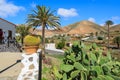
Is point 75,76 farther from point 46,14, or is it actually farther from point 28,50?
point 46,14

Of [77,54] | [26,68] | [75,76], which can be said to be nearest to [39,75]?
[26,68]

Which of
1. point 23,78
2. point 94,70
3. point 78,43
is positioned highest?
point 78,43

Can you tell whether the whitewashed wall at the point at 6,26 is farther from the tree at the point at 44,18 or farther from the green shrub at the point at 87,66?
the green shrub at the point at 87,66

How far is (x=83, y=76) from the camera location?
4.97m

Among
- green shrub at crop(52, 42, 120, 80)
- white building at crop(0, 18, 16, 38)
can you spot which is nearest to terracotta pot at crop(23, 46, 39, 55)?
green shrub at crop(52, 42, 120, 80)

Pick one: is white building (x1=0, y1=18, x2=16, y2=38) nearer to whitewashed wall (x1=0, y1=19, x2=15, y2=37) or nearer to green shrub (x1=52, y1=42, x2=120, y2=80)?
whitewashed wall (x1=0, y1=19, x2=15, y2=37)

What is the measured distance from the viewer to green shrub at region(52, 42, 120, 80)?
4867mm

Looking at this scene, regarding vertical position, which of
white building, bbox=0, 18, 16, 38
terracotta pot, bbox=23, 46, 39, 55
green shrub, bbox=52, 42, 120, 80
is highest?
white building, bbox=0, 18, 16, 38

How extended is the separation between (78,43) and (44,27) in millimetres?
20468

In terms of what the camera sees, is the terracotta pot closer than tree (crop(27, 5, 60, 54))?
→ Yes

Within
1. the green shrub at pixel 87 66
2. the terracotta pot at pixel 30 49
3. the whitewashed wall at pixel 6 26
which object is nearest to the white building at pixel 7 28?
the whitewashed wall at pixel 6 26

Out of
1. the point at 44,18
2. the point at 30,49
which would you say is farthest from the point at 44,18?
the point at 30,49

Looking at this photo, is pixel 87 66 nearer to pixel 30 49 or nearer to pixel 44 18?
pixel 30 49

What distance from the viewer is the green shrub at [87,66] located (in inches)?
192
